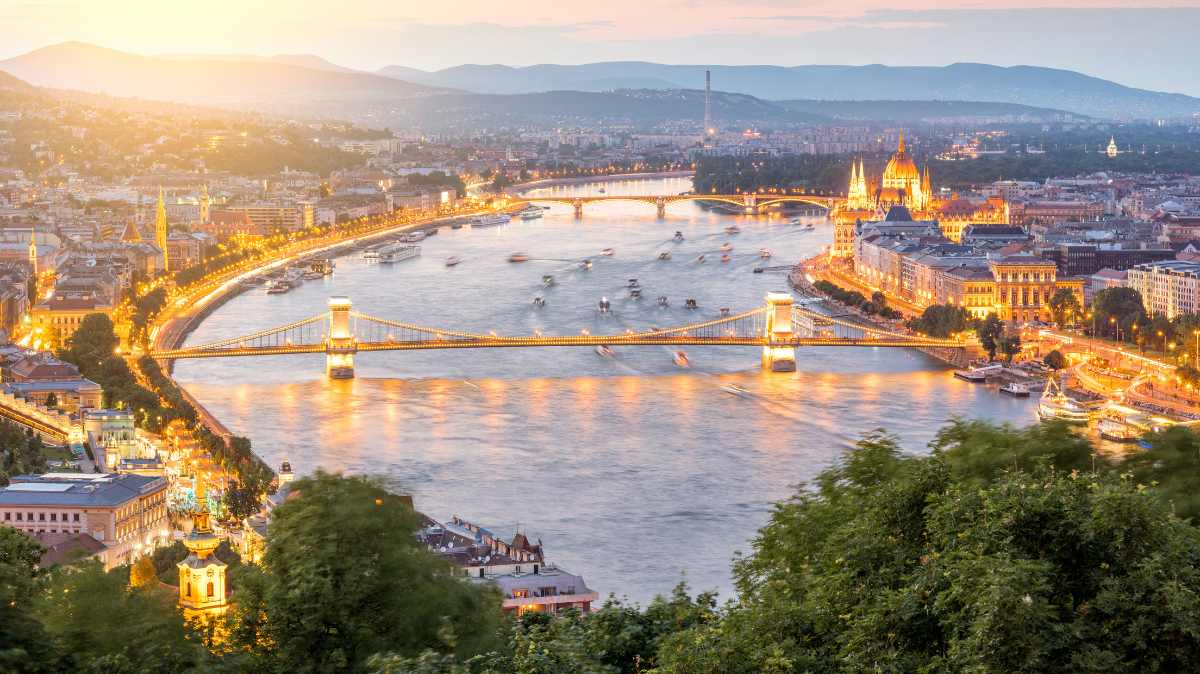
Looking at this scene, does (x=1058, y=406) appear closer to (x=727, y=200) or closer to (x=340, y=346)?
(x=340, y=346)

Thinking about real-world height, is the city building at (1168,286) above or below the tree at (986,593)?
below

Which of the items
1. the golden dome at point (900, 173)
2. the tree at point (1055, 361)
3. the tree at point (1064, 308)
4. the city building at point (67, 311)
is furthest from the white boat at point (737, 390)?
the golden dome at point (900, 173)

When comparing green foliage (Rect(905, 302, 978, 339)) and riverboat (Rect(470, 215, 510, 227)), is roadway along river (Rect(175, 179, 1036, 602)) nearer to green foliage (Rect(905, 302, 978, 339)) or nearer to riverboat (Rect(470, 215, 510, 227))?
green foliage (Rect(905, 302, 978, 339))

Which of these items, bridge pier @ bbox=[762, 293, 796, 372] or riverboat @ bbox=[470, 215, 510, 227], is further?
riverboat @ bbox=[470, 215, 510, 227]

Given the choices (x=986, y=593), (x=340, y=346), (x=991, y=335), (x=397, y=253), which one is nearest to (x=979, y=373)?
(x=991, y=335)

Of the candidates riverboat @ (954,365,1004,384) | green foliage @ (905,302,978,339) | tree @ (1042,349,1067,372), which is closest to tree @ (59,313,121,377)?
riverboat @ (954,365,1004,384)

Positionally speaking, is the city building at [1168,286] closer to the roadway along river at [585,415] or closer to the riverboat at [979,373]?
the riverboat at [979,373]
